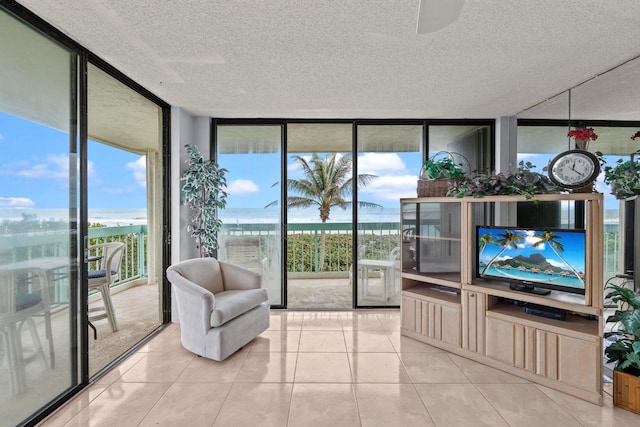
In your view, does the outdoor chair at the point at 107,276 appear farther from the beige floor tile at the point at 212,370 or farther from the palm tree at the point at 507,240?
the palm tree at the point at 507,240

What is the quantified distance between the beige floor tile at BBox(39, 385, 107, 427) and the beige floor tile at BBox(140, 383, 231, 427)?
0.49 metres

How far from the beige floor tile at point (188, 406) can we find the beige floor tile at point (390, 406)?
0.97 meters

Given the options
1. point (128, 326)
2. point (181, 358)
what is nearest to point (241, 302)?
point (181, 358)

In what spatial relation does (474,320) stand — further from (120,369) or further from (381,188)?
(120,369)

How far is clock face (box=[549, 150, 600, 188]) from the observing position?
2459mm

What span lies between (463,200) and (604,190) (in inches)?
47.9

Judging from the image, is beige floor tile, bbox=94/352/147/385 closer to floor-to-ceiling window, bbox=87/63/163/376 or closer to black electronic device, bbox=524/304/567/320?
floor-to-ceiling window, bbox=87/63/163/376

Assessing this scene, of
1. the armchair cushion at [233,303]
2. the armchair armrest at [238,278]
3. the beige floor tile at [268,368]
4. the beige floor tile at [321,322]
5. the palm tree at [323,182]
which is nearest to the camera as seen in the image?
the beige floor tile at [268,368]

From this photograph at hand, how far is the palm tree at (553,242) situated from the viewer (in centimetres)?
245

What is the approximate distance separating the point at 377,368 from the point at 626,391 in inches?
65.1

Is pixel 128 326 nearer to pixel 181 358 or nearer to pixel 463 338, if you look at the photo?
pixel 181 358

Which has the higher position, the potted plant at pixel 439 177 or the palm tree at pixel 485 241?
the potted plant at pixel 439 177

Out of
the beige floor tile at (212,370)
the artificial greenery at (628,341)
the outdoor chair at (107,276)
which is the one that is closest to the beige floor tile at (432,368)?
the artificial greenery at (628,341)

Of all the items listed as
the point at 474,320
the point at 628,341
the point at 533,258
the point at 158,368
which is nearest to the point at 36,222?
the point at 158,368
